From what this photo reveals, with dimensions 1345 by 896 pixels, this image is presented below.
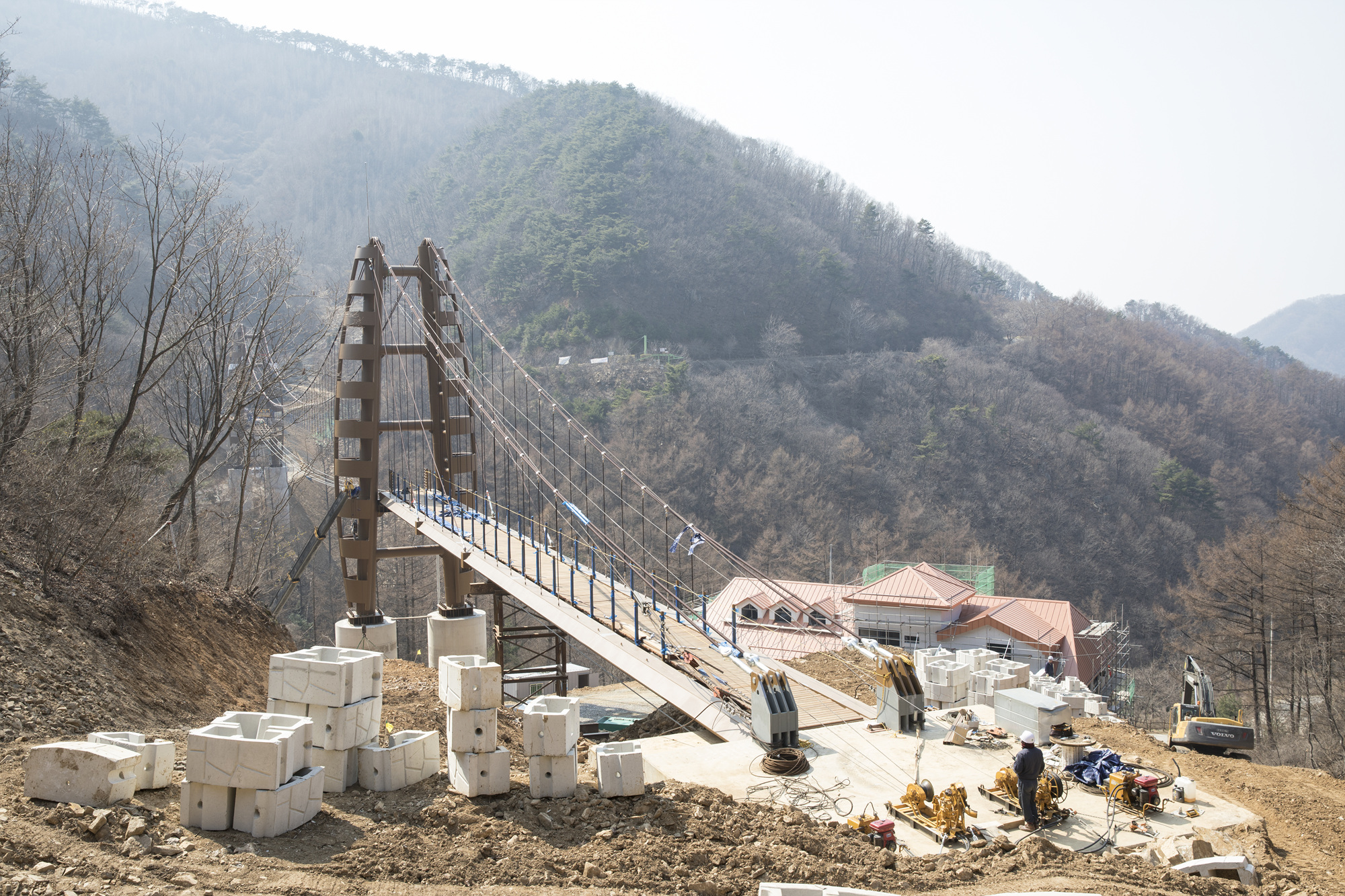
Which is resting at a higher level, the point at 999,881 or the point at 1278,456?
the point at 1278,456

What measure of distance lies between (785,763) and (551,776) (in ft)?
8.58

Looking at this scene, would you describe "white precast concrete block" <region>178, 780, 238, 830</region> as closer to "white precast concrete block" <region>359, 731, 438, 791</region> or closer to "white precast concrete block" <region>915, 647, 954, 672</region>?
"white precast concrete block" <region>359, 731, 438, 791</region>

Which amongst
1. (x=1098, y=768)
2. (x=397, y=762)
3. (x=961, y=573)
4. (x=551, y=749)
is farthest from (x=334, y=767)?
(x=961, y=573)

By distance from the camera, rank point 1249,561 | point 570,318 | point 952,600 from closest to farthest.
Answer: point 1249,561 → point 952,600 → point 570,318

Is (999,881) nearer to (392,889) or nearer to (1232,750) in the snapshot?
(392,889)

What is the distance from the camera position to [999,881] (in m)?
6.12

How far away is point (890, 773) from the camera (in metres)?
8.66

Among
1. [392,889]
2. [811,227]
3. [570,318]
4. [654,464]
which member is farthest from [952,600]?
[811,227]

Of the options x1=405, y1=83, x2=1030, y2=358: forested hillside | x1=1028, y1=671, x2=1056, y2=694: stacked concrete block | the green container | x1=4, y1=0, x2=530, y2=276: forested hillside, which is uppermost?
x1=4, y1=0, x2=530, y2=276: forested hillside

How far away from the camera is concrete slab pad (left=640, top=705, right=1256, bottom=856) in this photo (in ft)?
24.7

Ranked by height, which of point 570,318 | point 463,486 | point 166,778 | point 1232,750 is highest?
point 570,318

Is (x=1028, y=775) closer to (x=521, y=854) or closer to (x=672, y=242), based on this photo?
(x=521, y=854)

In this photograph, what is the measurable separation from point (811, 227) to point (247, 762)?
8648 cm

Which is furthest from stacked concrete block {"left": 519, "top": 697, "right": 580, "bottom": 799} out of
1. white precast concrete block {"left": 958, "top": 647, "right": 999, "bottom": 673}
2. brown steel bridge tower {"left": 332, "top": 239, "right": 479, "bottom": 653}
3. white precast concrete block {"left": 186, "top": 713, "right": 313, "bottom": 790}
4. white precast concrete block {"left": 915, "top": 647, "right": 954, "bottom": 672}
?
brown steel bridge tower {"left": 332, "top": 239, "right": 479, "bottom": 653}
